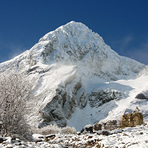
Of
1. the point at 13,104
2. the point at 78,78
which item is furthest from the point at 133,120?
the point at 78,78

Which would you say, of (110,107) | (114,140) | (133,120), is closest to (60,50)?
(110,107)

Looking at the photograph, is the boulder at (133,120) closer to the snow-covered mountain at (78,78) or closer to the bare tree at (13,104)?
the snow-covered mountain at (78,78)

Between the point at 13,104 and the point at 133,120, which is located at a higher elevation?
the point at 13,104

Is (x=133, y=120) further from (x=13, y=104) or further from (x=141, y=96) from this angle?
(x=141, y=96)

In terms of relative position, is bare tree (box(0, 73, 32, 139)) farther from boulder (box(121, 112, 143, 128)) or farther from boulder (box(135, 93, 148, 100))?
boulder (box(135, 93, 148, 100))

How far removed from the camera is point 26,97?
16.3m

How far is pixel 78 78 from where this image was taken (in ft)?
346

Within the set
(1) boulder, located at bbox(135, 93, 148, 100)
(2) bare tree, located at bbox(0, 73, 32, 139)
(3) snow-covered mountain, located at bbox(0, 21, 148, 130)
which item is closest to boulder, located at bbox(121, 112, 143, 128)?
(3) snow-covered mountain, located at bbox(0, 21, 148, 130)

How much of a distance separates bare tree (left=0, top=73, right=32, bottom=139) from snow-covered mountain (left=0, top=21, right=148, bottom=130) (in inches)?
48.8

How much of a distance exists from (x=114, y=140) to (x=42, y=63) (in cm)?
11009

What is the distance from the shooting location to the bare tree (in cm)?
Result: 1478

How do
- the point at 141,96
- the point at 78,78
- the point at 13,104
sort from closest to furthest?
the point at 13,104 < the point at 141,96 < the point at 78,78

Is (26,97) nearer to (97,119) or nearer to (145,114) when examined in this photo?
(145,114)

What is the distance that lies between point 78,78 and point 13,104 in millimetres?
90497
